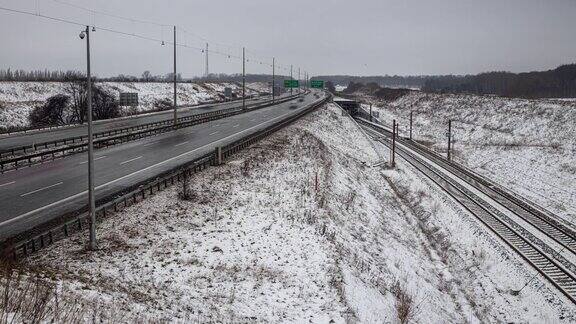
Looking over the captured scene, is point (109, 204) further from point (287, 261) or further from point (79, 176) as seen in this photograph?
point (287, 261)

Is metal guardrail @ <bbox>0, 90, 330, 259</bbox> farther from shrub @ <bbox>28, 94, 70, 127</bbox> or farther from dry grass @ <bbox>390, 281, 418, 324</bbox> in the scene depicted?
shrub @ <bbox>28, 94, 70, 127</bbox>

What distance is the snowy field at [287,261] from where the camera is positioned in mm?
13766

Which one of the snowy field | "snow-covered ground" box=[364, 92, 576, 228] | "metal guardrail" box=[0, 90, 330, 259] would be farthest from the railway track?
"metal guardrail" box=[0, 90, 330, 259]

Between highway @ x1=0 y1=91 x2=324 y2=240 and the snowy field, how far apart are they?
2.80 m

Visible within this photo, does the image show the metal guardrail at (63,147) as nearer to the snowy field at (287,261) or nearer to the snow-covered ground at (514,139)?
the snowy field at (287,261)

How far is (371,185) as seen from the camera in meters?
37.6

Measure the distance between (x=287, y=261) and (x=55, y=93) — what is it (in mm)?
65084

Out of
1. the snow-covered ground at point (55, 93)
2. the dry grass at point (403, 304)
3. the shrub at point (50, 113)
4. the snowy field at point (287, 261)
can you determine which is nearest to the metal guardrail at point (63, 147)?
the snowy field at point (287, 261)

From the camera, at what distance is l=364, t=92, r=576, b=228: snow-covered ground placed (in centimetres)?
4588

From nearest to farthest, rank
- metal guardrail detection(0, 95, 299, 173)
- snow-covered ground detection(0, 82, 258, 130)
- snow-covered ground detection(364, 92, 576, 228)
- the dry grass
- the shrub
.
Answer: the dry grass, metal guardrail detection(0, 95, 299, 173), snow-covered ground detection(364, 92, 576, 228), the shrub, snow-covered ground detection(0, 82, 258, 130)

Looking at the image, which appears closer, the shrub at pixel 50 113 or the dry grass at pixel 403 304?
the dry grass at pixel 403 304

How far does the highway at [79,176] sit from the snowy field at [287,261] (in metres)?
2.80

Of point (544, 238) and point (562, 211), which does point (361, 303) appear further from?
point (562, 211)

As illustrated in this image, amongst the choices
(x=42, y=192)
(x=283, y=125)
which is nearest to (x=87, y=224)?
(x=42, y=192)
